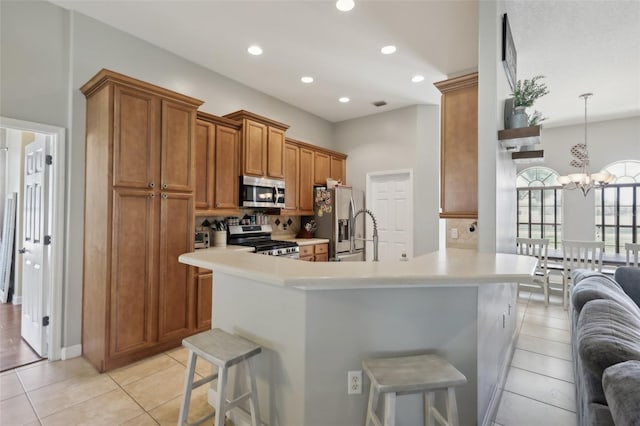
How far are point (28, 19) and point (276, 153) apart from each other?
275cm

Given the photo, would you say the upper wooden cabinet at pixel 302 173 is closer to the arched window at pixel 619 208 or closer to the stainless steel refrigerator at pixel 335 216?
the stainless steel refrigerator at pixel 335 216

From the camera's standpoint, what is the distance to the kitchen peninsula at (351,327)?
1490 mm

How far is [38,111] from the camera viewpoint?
2689 mm

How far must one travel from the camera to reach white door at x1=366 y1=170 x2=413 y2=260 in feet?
17.0

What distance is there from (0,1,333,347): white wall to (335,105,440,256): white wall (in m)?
3.58

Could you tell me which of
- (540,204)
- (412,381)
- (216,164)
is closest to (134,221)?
(216,164)

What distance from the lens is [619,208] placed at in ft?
19.9

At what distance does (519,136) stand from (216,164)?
3.18 meters

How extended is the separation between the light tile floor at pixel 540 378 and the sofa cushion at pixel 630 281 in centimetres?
76

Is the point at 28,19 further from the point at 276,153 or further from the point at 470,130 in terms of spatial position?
the point at 470,130

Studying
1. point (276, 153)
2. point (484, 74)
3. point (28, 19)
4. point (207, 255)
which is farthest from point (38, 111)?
point (484, 74)

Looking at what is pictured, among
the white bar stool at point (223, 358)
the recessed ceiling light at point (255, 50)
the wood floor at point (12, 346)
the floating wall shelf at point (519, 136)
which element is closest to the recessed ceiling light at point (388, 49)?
the recessed ceiling light at point (255, 50)

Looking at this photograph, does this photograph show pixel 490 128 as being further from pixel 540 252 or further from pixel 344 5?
pixel 540 252

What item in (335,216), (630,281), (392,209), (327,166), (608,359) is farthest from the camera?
(327,166)
